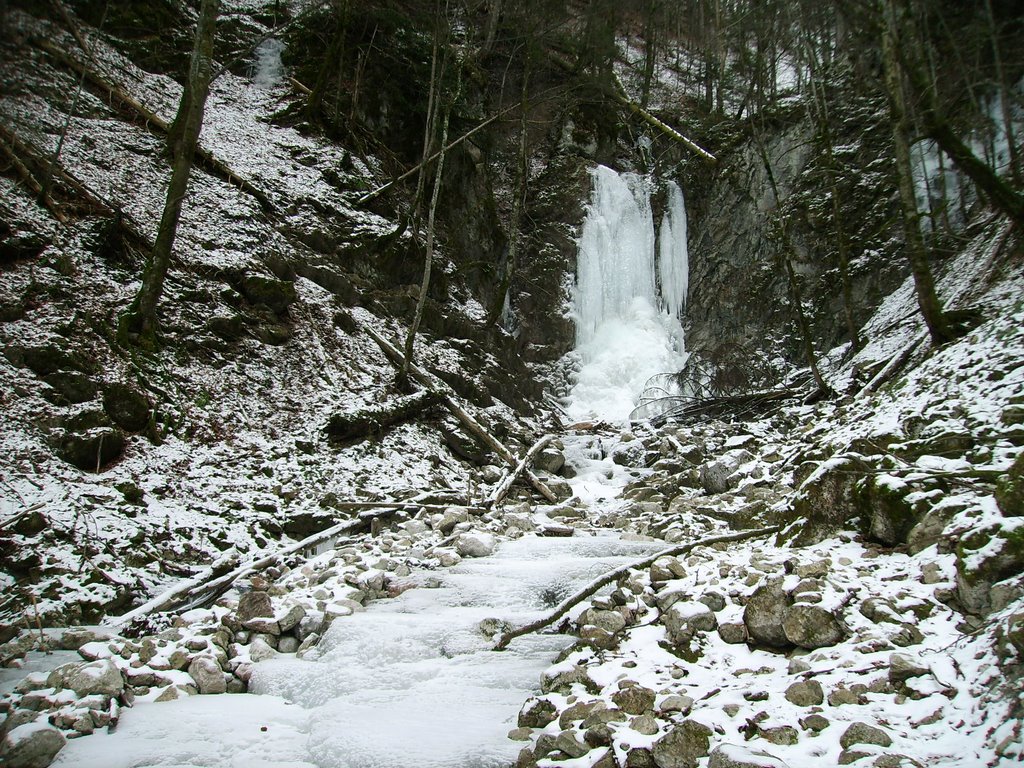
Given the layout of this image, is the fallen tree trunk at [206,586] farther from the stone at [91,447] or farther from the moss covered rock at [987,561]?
the moss covered rock at [987,561]

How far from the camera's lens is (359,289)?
9.95 meters

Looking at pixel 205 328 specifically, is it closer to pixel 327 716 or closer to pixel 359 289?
pixel 359 289

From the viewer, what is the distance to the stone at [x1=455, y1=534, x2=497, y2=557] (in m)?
5.23

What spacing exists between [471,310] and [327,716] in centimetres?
977

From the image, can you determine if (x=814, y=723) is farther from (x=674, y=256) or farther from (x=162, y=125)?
(x=674, y=256)

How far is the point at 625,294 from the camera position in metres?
15.1

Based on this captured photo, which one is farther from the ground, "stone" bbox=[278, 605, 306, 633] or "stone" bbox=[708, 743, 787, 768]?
"stone" bbox=[278, 605, 306, 633]

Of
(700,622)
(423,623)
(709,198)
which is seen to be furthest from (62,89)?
(709,198)

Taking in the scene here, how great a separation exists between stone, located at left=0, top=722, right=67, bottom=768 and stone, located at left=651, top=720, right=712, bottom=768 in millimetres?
2627

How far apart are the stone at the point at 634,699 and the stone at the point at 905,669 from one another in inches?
38.4

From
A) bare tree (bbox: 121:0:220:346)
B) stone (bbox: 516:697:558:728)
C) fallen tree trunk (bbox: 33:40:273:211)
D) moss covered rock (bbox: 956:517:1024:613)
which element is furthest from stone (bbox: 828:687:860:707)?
fallen tree trunk (bbox: 33:40:273:211)

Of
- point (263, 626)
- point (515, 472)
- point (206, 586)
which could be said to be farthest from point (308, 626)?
point (515, 472)

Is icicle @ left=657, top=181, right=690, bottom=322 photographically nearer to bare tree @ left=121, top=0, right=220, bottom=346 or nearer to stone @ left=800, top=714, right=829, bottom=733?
bare tree @ left=121, top=0, right=220, bottom=346

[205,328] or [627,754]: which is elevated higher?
[205,328]
